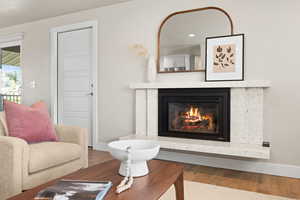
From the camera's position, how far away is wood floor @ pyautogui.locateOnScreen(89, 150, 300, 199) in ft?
7.16

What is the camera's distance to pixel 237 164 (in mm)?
2799

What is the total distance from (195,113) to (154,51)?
1118mm

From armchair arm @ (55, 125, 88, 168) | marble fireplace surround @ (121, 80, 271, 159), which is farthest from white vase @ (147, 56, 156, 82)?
armchair arm @ (55, 125, 88, 168)

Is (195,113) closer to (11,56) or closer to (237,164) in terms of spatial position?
(237,164)

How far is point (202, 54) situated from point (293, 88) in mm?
1153

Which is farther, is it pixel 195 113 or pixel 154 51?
pixel 154 51

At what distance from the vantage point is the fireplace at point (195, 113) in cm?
284

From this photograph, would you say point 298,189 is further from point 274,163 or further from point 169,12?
point 169,12

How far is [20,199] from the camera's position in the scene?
1.01 metres

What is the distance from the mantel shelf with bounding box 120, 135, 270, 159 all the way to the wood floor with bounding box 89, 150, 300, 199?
0.95 feet

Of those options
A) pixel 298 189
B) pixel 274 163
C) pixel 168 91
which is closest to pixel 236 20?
pixel 168 91

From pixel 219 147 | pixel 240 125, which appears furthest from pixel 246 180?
pixel 240 125

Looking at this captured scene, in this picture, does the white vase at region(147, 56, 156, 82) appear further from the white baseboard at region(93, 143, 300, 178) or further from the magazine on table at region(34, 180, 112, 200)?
the magazine on table at region(34, 180, 112, 200)

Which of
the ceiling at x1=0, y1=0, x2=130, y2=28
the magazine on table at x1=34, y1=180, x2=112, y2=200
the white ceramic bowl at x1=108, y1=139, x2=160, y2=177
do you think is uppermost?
the ceiling at x1=0, y1=0, x2=130, y2=28
